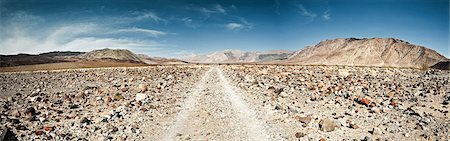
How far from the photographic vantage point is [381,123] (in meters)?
12.2

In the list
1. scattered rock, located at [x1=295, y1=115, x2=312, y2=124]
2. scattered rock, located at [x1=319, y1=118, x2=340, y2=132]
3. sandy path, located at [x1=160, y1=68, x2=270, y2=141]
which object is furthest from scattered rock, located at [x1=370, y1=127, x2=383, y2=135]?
sandy path, located at [x1=160, y1=68, x2=270, y2=141]

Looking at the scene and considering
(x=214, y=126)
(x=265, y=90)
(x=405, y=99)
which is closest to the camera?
(x=214, y=126)

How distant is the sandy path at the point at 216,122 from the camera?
11.0 meters

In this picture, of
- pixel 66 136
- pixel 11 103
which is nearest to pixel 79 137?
pixel 66 136

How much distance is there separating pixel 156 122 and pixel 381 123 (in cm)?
866

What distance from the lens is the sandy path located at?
1100 cm

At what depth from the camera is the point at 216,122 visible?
12719mm

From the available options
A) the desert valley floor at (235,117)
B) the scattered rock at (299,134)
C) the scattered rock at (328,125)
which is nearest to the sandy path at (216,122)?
the desert valley floor at (235,117)

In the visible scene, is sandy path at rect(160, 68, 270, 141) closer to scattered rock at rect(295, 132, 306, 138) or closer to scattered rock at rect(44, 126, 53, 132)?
scattered rock at rect(295, 132, 306, 138)

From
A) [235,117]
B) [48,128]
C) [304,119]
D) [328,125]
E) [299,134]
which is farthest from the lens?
[235,117]

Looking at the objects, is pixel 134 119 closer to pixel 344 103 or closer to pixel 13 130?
pixel 13 130

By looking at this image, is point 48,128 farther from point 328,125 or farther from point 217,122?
point 328,125

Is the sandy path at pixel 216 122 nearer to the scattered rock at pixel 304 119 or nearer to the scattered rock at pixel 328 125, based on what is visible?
the scattered rock at pixel 304 119

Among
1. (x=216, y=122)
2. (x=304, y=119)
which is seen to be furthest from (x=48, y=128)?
(x=304, y=119)
